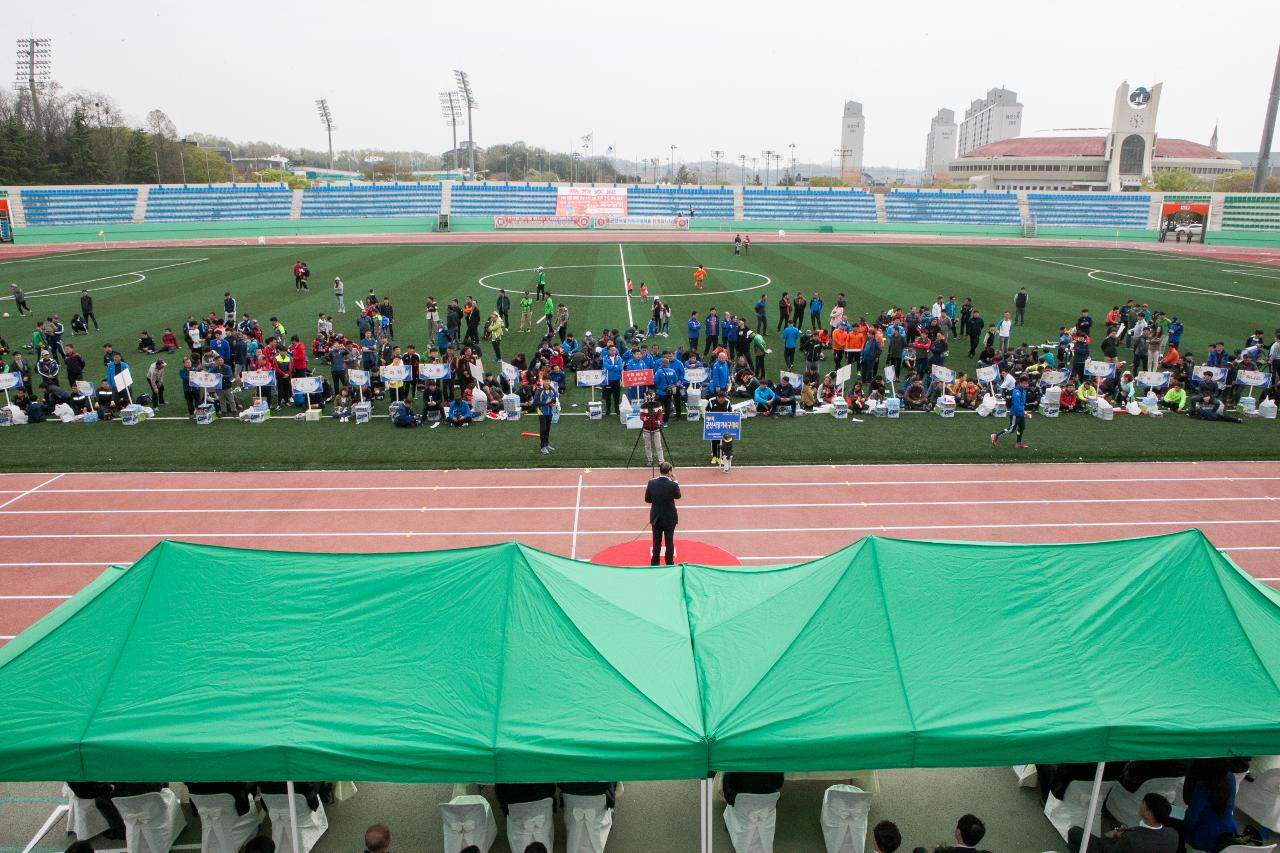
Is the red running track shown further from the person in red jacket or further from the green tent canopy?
the person in red jacket

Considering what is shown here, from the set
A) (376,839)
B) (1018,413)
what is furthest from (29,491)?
(1018,413)

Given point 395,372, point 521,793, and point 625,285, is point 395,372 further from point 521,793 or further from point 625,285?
point 625,285

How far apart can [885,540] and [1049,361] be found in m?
16.0

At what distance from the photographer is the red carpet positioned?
1187 centimetres

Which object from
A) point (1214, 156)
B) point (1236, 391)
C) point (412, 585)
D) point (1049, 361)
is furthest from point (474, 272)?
point (1214, 156)

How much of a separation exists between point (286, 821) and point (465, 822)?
1691 mm

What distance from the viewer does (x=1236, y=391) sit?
21859 millimetres

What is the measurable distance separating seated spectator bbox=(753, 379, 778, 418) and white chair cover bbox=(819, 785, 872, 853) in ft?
45.3

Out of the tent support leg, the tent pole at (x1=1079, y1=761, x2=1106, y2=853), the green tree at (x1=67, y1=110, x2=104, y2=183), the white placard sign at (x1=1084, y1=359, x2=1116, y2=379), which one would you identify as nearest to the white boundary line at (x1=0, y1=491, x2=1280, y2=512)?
the white placard sign at (x1=1084, y1=359, x2=1116, y2=379)

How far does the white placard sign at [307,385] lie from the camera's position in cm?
1984

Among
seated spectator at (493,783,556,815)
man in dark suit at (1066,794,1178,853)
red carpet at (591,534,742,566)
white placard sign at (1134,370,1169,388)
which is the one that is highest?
white placard sign at (1134,370,1169,388)

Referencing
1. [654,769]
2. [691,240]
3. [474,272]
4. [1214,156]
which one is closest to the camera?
[654,769]

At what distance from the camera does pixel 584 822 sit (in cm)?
686

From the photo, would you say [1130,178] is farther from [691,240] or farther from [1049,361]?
[1049,361]
